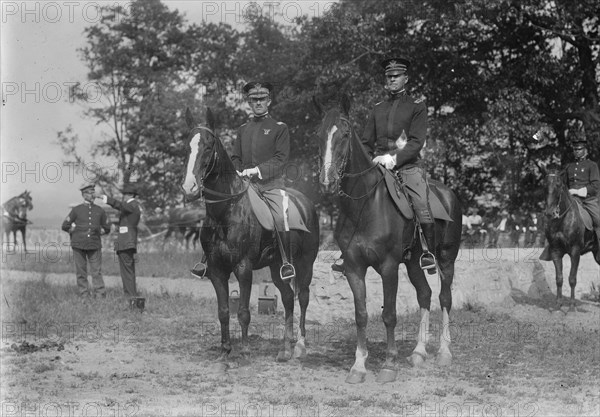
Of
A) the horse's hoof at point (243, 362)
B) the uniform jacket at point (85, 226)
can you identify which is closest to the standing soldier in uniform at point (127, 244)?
the uniform jacket at point (85, 226)

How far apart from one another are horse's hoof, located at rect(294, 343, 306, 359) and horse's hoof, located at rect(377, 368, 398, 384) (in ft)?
4.81

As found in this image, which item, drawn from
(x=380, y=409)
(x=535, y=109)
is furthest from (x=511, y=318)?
(x=535, y=109)

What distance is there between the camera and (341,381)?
764 cm

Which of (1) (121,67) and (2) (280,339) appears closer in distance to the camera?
(2) (280,339)

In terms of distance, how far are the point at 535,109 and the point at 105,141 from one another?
20.3m

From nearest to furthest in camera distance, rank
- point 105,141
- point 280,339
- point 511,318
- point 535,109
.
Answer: point 280,339, point 511,318, point 535,109, point 105,141

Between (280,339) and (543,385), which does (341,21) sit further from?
(543,385)

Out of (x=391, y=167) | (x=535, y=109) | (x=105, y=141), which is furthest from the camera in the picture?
(x=105, y=141)

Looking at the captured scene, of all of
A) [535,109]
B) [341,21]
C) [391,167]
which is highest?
[341,21]

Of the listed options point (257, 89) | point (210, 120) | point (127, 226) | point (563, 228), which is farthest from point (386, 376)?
point (563, 228)

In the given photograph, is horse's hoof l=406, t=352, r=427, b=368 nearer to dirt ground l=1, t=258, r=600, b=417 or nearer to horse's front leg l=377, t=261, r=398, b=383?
dirt ground l=1, t=258, r=600, b=417

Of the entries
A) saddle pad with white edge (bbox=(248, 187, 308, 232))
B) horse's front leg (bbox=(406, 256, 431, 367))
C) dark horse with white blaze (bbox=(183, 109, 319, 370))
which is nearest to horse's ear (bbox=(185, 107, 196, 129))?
dark horse with white blaze (bbox=(183, 109, 319, 370))

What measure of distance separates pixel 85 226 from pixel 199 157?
7.58 meters

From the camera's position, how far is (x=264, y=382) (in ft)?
24.6
